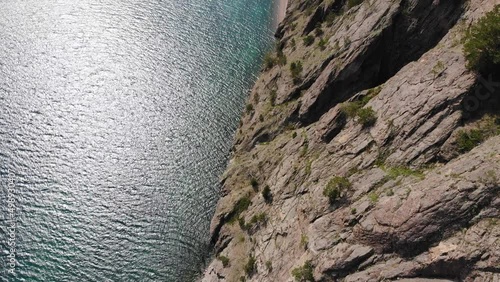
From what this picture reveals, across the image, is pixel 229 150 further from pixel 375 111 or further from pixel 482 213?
pixel 482 213

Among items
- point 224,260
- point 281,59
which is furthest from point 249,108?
point 224,260

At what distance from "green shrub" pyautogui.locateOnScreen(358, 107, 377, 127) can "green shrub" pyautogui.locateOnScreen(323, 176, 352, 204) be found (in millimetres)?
6838

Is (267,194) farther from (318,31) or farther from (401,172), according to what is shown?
(318,31)

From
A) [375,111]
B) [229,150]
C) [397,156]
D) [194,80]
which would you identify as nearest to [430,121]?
[397,156]

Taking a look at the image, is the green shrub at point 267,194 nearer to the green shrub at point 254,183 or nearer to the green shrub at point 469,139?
the green shrub at point 254,183

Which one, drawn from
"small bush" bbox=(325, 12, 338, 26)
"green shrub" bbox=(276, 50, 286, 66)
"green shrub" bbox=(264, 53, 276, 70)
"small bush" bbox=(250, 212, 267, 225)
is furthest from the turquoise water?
"small bush" bbox=(325, 12, 338, 26)

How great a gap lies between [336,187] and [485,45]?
53.6ft

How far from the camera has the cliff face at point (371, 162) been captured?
2762 cm

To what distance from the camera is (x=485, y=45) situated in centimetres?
3388

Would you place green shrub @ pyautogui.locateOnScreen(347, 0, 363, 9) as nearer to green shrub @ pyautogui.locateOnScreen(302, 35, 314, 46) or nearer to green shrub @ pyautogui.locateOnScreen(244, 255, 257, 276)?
green shrub @ pyautogui.locateOnScreen(302, 35, 314, 46)

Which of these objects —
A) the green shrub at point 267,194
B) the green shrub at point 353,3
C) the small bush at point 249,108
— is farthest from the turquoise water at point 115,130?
the green shrub at point 353,3

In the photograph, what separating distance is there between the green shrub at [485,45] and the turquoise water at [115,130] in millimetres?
32715

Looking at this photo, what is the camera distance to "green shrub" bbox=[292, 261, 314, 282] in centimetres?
3250

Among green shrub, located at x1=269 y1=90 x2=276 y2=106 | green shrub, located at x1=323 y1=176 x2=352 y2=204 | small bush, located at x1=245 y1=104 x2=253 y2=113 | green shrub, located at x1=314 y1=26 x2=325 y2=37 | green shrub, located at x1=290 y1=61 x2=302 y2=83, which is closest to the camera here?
green shrub, located at x1=323 y1=176 x2=352 y2=204
